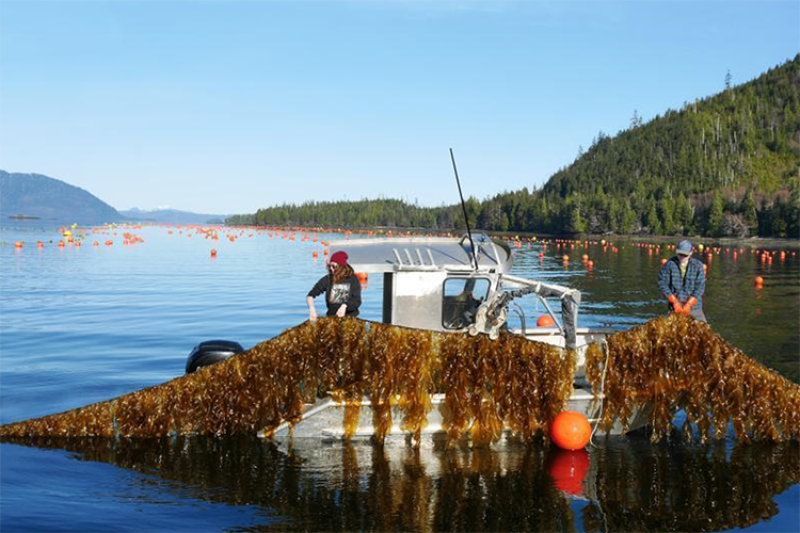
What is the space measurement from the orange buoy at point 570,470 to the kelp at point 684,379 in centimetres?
89

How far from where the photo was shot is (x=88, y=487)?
9.57m

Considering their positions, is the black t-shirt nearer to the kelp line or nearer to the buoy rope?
the kelp line

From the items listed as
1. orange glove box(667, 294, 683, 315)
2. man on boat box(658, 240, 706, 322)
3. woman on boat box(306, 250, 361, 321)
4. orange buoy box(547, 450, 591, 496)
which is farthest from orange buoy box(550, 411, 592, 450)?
woman on boat box(306, 250, 361, 321)

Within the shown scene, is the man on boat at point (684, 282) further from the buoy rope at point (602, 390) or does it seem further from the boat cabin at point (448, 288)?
the boat cabin at point (448, 288)

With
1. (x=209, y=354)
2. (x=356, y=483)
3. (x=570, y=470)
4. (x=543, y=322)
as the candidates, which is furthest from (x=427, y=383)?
(x=543, y=322)

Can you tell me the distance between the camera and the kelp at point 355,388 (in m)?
10.9

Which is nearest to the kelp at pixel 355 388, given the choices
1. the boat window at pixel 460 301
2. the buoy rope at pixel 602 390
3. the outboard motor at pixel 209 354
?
the buoy rope at pixel 602 390

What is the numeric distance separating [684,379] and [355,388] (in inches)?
213

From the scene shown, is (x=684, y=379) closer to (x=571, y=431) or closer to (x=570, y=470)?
(x=571, y=431)

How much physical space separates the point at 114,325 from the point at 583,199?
511 ft

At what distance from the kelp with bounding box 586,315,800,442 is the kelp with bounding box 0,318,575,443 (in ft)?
2.56

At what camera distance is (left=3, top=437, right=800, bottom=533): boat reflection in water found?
29.4 ft

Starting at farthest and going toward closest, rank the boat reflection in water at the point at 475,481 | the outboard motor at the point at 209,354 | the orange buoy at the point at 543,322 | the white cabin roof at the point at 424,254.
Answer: the orange buoy at the point at 543,322 < the outboard motor at the point at 209,354 < the white cabin roof at the point at 424,254 < the boat reflection in water at the point at 475,481

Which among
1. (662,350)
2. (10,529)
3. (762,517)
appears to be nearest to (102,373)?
(10,529)
